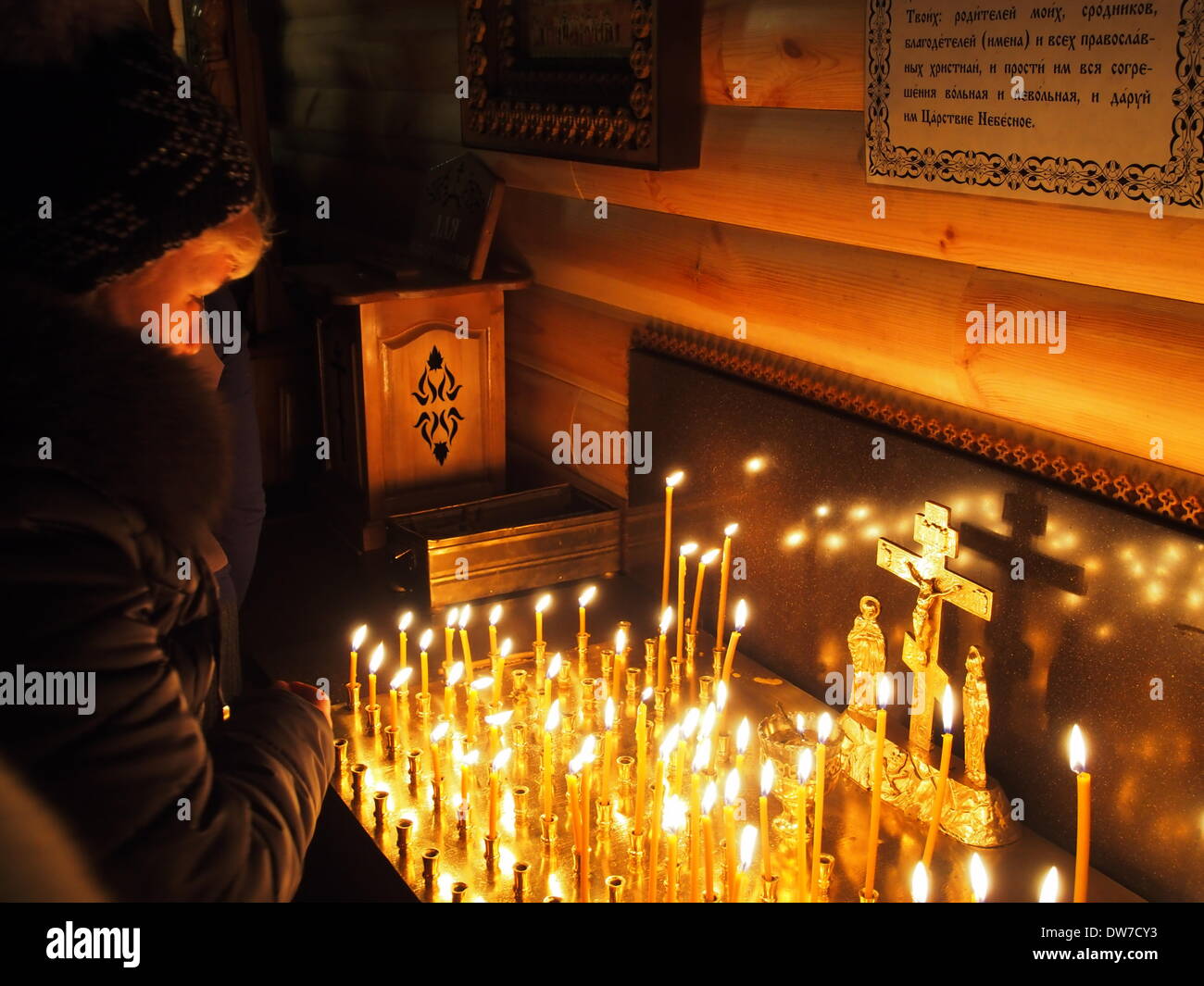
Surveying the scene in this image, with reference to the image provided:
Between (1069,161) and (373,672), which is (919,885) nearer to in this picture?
(1069,161)

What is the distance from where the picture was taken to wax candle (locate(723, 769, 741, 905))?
1443 millimetres

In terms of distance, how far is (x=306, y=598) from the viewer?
2617 mm

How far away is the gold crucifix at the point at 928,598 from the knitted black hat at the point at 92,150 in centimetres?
102

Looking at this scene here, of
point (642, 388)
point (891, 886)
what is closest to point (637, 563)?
point (642, 388)

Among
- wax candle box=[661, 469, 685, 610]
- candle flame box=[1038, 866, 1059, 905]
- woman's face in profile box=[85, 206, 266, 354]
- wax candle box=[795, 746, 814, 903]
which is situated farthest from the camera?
wax candle box=[661, 469, 685, 610]

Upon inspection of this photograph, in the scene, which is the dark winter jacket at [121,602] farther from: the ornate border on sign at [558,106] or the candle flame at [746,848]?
the ornate border on sign at [558,106]

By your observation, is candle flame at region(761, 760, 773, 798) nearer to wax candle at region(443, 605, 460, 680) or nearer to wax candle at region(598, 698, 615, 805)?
wax candle at region(598, 698, 615, 805)

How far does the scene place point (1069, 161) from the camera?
4.64 feet

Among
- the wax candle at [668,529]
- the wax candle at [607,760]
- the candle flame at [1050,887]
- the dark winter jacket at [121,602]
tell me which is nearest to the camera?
the dark winter jacket at [121,602]

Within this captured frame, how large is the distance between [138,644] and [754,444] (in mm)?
1352

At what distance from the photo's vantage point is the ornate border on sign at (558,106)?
206cm

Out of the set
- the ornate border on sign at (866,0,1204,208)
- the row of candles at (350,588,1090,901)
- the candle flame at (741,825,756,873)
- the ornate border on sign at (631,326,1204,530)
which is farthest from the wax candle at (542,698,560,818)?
the ornate border on sign at (866,0,1204,208)

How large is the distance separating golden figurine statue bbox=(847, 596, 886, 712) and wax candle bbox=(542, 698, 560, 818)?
17.6 inches

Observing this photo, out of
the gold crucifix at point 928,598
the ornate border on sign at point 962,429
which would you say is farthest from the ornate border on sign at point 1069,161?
the gold crucifix at point 928,598
